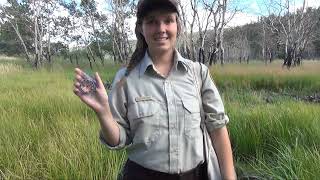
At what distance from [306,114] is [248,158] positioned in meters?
0.94

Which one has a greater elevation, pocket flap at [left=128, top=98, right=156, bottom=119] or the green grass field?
pocket flap at [left=128, top=98, right=156, bottom=119]

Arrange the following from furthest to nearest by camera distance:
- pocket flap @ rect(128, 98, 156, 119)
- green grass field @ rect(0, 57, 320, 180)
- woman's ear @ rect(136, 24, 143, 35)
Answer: green grass field @ rect(0, 57, 320, 180), woman's ear @ rect(136, 24, 143, 35), pocket flap @ rect(128, 98, 156, 119)

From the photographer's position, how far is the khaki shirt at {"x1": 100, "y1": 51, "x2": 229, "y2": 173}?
167 centimetres

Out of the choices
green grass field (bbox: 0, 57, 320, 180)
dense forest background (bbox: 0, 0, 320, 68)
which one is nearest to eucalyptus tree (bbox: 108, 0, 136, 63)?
dense forest background (bbox: 0, 0, 320, 68)

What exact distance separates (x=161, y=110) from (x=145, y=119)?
0.25ft

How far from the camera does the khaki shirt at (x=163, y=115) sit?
5.47 ft

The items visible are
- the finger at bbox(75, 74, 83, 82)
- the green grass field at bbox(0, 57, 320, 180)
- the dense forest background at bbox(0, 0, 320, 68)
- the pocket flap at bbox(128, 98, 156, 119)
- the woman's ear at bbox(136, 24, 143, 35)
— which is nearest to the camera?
the finger at bbox(75, 74, 83, 82)

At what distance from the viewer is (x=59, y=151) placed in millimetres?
3188

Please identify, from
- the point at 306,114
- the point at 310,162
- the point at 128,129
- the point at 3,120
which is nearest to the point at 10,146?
the point at 3,120

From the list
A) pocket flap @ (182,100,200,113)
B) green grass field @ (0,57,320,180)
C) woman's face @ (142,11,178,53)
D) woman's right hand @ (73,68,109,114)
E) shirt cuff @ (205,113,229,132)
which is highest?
woman's face @ (142,11,178,53)

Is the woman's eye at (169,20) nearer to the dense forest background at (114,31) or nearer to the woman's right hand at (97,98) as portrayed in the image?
the woman's right hand at (97,98)

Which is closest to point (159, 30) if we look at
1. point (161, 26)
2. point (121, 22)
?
point (161, 26)

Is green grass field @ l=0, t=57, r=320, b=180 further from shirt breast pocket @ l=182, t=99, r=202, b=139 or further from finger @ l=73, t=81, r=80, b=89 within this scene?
finger @ l=73, t=81, r=80, b=89

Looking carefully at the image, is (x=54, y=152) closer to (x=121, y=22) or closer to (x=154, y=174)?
(x=154, y=174)
